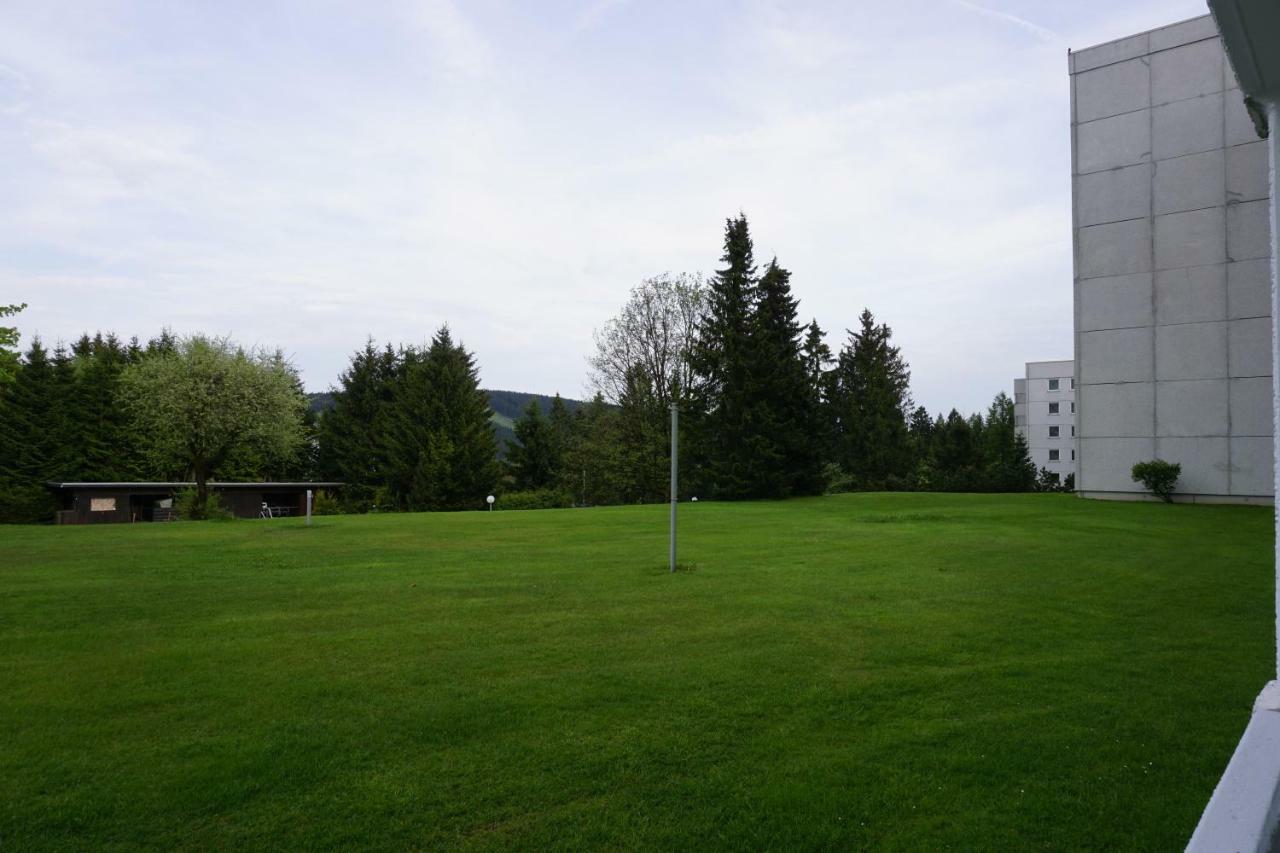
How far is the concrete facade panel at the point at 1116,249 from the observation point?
24.8 metres

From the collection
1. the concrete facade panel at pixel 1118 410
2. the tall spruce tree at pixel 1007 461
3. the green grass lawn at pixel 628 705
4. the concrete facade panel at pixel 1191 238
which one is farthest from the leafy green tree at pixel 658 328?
the green grass lawn at pixel 628 705

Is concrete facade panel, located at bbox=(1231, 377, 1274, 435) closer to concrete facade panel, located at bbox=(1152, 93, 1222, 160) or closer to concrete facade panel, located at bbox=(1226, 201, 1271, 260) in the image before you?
concrete facade panel, located at bbox=(1226, 201, 1271, 260)

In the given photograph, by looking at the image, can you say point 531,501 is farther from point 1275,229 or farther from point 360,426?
point 1275,229

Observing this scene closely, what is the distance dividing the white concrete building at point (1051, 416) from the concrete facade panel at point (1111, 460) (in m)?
50.2

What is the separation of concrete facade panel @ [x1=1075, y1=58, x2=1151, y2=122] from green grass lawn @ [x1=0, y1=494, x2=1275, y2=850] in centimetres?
2121

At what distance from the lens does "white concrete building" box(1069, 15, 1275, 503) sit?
23.0m

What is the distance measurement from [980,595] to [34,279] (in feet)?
130

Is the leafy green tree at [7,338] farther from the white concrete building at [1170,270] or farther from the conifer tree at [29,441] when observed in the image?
the white concrete building at [1170,270]

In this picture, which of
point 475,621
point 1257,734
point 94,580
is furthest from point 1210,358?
point 94,580

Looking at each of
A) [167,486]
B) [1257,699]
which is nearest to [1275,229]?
[1257,699]

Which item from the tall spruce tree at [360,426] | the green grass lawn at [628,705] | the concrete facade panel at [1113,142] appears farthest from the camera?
the tall spruce tree at [360,426]

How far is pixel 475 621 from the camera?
7562 mm

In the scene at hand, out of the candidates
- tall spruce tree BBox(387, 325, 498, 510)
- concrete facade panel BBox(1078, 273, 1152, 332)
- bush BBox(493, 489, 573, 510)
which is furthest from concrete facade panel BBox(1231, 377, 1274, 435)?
tall spruce tree BBox(387, 325, 498, 510)

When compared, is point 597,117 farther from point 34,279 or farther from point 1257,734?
point 34,279
